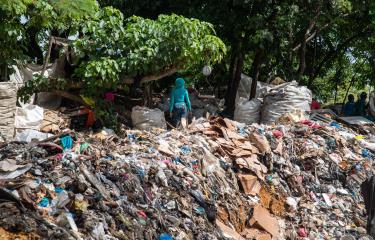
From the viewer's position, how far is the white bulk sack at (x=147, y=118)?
29.5 ft

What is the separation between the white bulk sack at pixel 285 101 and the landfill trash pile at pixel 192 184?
0.86 m

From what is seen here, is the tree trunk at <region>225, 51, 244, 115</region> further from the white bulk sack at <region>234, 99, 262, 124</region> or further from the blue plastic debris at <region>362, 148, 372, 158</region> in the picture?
the blue plastic debris at <region>362, 148, 372, 158</region>

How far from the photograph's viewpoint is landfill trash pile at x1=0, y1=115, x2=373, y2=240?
4.55 m

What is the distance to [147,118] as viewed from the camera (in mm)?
8977

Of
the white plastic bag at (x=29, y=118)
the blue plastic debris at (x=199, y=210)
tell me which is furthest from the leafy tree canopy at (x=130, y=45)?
the blue plastic debris at (x=199, y=210)

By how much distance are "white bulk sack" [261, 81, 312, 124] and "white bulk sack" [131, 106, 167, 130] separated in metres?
2.42

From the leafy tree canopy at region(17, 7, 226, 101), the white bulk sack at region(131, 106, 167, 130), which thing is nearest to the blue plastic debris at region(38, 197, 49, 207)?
the leafy tree canopy at region(17, 7, 226, 101)

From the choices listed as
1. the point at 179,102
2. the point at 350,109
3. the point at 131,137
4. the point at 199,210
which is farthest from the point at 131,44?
the point at 350,109

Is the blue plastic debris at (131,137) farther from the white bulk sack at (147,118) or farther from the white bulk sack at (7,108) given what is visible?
the white bulk sack at (7,108)

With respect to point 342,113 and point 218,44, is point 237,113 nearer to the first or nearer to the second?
point 218,44

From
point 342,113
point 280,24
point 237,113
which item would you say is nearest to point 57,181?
point 237,113

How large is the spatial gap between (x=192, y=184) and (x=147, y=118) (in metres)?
3.15

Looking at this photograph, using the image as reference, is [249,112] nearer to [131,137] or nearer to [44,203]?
[131,137]

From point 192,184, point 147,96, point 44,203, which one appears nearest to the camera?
point 44,203
